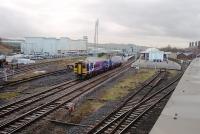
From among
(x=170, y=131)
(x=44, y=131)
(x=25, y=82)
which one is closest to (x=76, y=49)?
(x=25, y=82)

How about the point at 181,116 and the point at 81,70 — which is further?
the point at 81,70

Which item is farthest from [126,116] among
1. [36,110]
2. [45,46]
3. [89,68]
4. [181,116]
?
[45,46]

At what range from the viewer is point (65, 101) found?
2134 cm

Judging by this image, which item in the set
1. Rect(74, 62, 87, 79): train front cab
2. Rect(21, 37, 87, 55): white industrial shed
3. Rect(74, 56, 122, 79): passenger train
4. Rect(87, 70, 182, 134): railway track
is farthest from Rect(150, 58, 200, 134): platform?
Rect(21, 37, 87, 55): white industrial shed

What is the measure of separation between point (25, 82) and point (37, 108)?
1263 centimetres

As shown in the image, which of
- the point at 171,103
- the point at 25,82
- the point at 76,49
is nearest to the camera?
the point at 171,103

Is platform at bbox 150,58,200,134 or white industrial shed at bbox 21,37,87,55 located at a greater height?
white industrial shed at bbox 21,37,87,55

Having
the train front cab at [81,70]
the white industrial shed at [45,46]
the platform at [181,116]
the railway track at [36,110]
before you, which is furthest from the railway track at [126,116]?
the white industrial shed at [45,46]

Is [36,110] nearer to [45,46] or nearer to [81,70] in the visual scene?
[81,70]

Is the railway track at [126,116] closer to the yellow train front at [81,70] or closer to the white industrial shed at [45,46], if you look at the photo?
the yellow train front at [81,70]

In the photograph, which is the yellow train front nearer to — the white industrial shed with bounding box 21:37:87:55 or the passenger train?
the passenger train

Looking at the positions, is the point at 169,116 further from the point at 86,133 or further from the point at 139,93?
the point at 139,93

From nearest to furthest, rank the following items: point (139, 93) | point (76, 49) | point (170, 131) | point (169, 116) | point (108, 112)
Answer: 1. point (170, 131)
2. point (169, 116)
3. point (108, 112)
4. point (139, 93)
5. point (76, 49)

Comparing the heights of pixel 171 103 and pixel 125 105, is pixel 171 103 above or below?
above
